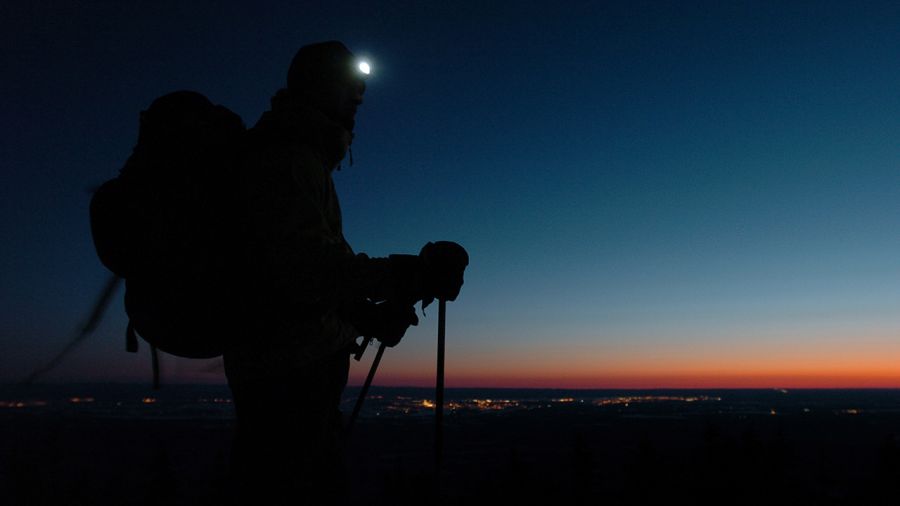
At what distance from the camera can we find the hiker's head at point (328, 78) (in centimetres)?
275

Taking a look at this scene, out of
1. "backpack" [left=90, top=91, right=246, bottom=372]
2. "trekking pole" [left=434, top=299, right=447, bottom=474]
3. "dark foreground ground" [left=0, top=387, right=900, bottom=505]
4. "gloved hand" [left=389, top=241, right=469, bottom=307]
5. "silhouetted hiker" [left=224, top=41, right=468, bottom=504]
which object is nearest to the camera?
"backpack" [left=90, top=91, right=246, bottom=372]

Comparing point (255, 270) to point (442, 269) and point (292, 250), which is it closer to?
point (292, 250)

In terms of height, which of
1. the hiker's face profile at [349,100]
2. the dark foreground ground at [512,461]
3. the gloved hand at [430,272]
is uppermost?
the hiker's face profile at [349,100]

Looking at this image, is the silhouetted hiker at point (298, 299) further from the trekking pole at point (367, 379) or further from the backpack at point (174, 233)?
the trekking pole at point (367, 379)

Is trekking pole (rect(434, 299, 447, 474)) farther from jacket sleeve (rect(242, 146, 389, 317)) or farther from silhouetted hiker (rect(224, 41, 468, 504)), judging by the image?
jacket sleeve (rect(242, 146, 389, 317))

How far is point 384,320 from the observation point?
268 centimetres

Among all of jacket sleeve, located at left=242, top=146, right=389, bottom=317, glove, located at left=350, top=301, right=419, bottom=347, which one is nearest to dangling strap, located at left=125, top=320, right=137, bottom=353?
jacket sleeve, located at left=242, top=146, right=389, bottom=317

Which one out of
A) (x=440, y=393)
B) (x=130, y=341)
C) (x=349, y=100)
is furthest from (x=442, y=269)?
(x=130, y=341)

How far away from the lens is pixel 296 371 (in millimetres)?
2334

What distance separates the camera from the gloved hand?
245 centimetres

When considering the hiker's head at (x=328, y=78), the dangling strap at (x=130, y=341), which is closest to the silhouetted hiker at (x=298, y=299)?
the hiker's head at (x=328, y=78)

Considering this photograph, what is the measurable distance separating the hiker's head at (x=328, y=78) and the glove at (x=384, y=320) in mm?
932

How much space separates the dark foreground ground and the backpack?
130 feet

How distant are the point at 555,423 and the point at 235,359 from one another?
168 metres
